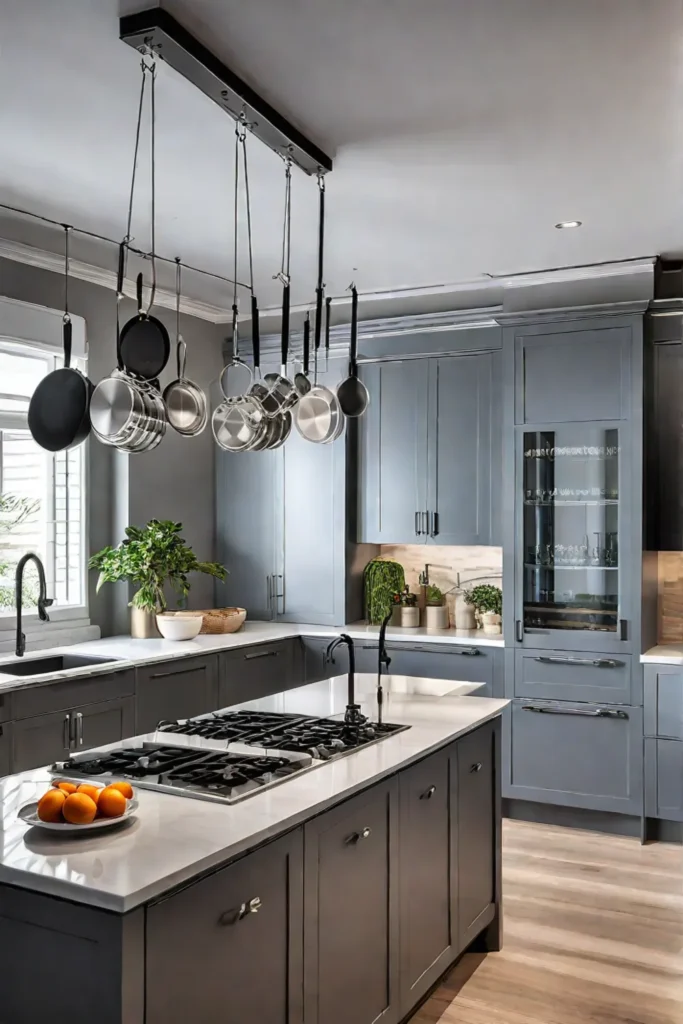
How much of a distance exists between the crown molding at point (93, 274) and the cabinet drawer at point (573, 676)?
2830mm

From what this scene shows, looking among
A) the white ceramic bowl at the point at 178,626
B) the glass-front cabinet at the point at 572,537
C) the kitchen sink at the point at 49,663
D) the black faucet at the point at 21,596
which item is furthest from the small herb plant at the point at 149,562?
the glass-front cabinet at the point at 572,537

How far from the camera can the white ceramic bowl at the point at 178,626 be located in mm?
A: 4867

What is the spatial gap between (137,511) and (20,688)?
5.71 ft

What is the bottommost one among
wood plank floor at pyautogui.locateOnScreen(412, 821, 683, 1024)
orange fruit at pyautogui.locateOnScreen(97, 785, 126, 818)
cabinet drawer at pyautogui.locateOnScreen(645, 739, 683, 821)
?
wood plank floor at pyautogui.locateOnScreen(412, 821, 683, 1024)

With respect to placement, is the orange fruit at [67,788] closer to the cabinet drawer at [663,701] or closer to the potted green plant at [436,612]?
the cabinet drawer at [663,701]

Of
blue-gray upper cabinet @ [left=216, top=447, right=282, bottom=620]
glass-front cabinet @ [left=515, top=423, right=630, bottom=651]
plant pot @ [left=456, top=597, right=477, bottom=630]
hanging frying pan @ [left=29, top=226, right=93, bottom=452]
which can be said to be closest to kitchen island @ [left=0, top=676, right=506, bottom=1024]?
hanging frying pan @ [left=29, top=226, right=93, bottom=452]

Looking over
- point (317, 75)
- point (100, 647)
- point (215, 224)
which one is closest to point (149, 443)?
point (317, 75)

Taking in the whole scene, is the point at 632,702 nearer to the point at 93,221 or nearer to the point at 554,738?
the point at 554,738

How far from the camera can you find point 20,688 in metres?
3.68

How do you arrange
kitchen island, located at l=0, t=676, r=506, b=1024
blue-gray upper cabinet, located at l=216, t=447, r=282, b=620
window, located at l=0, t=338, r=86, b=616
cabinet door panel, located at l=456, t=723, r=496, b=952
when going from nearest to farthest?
1. kitchen island, located at l=0, t=676, r=506, b=1024
2. cabinet door panel, located at l=456, t=723, r=496, b=952
3. window, located at l=0, t=338, r=86, b=616
4. blue-gray upper cabinet, located at l=216, t=447, r=282, b=620

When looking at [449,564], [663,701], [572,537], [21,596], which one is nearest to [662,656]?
[663,701]

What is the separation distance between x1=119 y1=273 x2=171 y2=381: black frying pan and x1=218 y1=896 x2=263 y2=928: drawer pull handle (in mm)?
1446

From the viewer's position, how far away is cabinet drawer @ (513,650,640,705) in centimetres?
478

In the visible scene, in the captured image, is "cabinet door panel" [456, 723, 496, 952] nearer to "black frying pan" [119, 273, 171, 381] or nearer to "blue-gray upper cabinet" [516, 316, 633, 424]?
"black frying pan" [119, 273, 171, 381]
